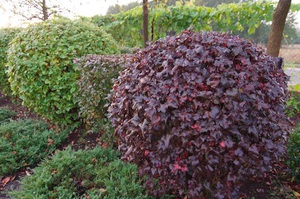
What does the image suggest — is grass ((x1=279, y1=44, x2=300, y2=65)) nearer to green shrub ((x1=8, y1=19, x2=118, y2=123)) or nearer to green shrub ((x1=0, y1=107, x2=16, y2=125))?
green shrub ((x1=8, y1=19, x2=118, y2=123))

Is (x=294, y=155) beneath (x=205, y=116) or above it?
beneath

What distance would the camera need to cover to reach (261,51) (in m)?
2.27

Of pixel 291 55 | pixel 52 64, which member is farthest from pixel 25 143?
pixel 291 55

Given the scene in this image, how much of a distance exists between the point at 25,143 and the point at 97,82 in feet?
4.32

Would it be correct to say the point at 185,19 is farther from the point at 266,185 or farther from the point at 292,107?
the point at 266,185

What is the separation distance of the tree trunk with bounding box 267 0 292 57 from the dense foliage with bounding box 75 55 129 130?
216cm

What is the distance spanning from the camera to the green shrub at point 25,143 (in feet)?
10.3

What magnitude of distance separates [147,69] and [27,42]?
2666 millimetres

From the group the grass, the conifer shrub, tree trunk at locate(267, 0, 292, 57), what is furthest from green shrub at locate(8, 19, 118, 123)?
the grass

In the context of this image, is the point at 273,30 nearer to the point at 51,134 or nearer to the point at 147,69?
the point at 147,69

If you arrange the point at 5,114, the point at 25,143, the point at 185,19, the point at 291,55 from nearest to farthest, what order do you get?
the point at 25,143, the point at 5,114, the point at 185,19, the point at 291,55

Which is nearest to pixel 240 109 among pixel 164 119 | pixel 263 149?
pixel 263 149

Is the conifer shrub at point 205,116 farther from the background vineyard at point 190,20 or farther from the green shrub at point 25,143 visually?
the background vineyard at point 190,20

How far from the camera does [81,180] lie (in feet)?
8.41
